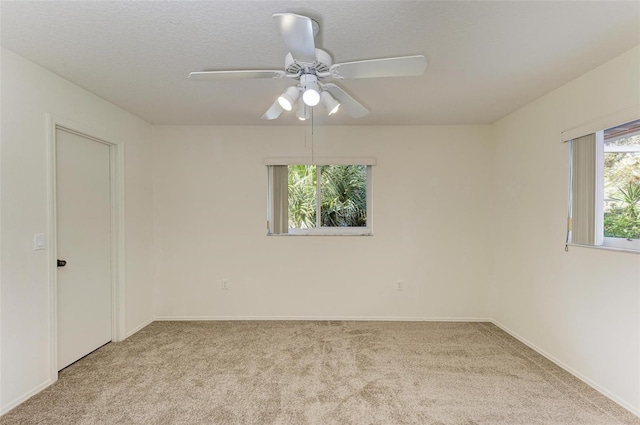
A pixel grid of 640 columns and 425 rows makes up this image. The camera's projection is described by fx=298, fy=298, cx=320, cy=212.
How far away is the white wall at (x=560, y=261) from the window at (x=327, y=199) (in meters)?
1.58

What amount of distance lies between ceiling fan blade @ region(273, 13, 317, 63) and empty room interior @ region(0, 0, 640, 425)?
0.01m

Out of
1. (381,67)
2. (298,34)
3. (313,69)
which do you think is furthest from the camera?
(313,69)

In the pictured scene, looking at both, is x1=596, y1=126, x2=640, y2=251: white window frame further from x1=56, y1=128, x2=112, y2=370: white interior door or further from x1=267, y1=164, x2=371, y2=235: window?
x1=56, y1=128, x2=112, y2=370: white interior door

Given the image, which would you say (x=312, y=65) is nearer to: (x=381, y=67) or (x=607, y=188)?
(x=381, y=67)

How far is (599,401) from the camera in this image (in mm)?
2055

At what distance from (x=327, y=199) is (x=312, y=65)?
2254 mm

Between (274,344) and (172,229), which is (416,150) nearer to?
(274,344)

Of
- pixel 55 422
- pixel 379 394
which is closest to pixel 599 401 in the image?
pixel 379 394

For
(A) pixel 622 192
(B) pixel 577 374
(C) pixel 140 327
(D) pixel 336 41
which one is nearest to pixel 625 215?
(A) pixel 622 192

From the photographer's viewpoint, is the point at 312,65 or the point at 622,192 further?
the point at 622,192

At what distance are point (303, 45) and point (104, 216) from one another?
2.70 m

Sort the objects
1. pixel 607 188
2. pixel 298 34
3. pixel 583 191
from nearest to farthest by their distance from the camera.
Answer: pixel 298 34, pixel 607 188, pixel 583 191

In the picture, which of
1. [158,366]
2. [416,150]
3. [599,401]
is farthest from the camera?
[416,150]

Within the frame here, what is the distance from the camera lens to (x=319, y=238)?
143 inches
